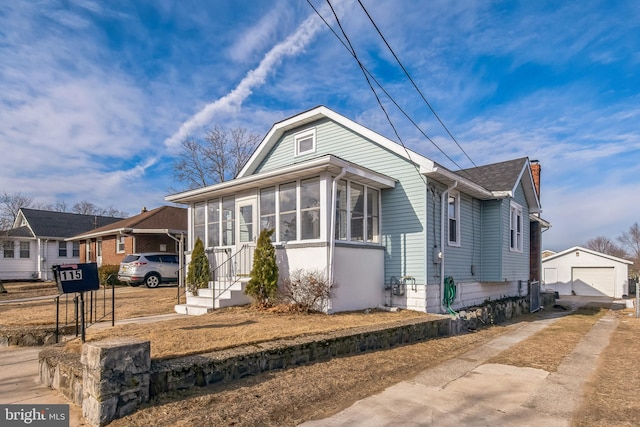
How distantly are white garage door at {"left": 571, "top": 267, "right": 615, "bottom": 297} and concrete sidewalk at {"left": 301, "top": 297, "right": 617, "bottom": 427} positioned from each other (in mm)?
25423

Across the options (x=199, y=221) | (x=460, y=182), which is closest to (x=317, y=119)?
(x=460, y=182)

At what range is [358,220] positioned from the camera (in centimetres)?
1076

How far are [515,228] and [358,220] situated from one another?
309 inches

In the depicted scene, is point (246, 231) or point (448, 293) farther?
point (246, 231)

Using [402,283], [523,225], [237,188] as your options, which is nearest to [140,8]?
[237,188]

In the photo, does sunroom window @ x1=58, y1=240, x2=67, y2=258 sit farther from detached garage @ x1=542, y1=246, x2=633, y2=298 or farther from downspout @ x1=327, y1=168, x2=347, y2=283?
detached garage @ x1=542, y1=246, x2=633, y2=298

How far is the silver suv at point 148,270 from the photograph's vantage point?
691 inches

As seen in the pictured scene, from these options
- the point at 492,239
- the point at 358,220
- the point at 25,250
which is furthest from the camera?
the point at 25,250

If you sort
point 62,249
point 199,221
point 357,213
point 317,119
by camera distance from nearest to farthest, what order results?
point 357,213 → point 317,119 → point 199,221 → point 62,249

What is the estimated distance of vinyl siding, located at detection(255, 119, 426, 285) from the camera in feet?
34.6

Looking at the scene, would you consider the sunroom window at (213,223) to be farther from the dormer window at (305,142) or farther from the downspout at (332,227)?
the downspout at (332,227)

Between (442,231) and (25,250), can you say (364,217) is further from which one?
(25,250)

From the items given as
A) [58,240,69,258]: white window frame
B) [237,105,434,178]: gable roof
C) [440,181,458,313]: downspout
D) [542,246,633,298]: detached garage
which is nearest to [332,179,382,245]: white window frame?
[237,105,434,178]: gable roof

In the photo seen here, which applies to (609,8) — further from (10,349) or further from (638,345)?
(10,349)
